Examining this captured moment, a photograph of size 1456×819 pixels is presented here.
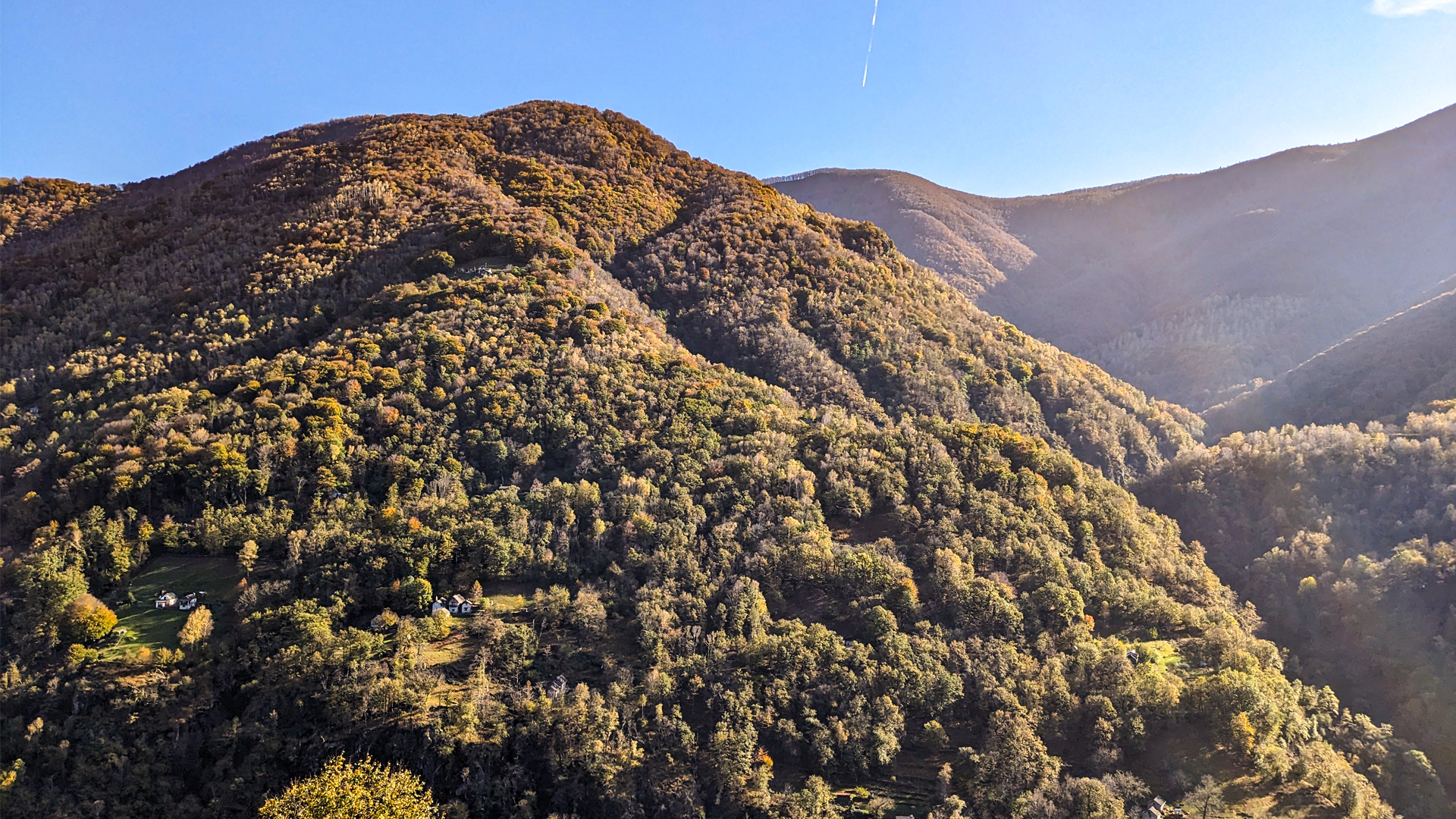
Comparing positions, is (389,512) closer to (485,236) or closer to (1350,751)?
(485,236)

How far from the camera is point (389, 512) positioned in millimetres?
32531

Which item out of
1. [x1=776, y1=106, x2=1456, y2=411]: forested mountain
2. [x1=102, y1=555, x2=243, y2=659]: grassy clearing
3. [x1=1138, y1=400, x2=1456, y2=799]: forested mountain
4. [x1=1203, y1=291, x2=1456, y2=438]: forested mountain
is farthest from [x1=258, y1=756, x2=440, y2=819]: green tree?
[x1=776, y1=106, x2=1456, y2=411]: forested mountain

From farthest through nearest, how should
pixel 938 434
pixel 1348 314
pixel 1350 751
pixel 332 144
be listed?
1. pixel 1348 314
2. pixel 332 144
3. pixel 938 434
4. pixel 1350 751

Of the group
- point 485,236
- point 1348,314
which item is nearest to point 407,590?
point 485,236

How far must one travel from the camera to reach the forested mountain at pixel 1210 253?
108 m

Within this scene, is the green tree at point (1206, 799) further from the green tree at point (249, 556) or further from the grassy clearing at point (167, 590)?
the grassy clearing at point (167, 590)

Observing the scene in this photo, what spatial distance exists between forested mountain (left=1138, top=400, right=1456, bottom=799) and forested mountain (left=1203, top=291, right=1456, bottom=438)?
765cm

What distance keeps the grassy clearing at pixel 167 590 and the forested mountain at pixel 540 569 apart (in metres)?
0.17

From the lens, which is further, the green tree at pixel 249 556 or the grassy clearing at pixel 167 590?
the green tree at pixel 249 556

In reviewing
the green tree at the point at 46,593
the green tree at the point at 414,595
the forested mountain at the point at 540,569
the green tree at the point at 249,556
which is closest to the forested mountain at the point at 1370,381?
the forested mountain at the point at 540,569

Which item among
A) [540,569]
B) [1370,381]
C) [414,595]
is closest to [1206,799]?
[540,569]

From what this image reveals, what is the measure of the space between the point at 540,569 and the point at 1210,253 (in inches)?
6157

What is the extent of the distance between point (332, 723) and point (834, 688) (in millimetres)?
21386

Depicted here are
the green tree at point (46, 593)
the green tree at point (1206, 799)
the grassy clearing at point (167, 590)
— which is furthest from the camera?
the green tree at point (1206, 799)
